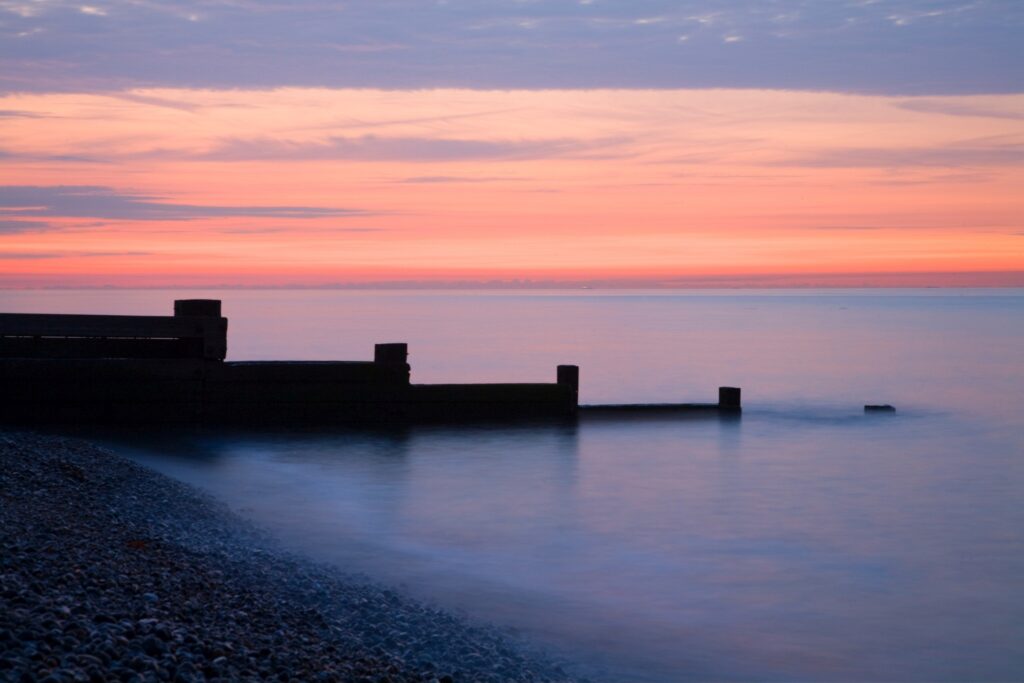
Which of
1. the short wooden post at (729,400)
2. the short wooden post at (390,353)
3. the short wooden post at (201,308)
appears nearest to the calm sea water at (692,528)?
the short wooden post at (729,400)

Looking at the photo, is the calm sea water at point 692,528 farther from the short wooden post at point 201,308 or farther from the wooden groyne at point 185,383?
the short wooden post at point 201,308

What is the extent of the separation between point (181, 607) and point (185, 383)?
12803 mm

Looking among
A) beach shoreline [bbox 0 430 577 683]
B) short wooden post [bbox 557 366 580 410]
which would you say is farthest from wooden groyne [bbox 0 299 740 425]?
beach shoreline [bbox 0 430 577 683]

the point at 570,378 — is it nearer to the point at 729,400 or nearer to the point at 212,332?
the point at 729,400

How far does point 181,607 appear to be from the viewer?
25.4 feet

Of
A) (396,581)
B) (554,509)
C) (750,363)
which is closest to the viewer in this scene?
(396,581)

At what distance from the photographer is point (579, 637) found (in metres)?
9.98

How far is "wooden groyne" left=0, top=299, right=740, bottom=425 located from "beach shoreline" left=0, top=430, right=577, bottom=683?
243 inches

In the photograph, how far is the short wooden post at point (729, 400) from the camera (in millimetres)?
25688

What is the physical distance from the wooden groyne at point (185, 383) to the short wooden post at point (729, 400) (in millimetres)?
5602

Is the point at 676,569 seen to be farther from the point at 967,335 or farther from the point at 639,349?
the point at 967,335

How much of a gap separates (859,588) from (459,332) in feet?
236

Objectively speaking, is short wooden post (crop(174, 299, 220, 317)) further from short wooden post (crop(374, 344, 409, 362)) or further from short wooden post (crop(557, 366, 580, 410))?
short wooden post (crop(557, 366, 580, 410))

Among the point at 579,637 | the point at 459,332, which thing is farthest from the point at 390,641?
the point at 459,332
